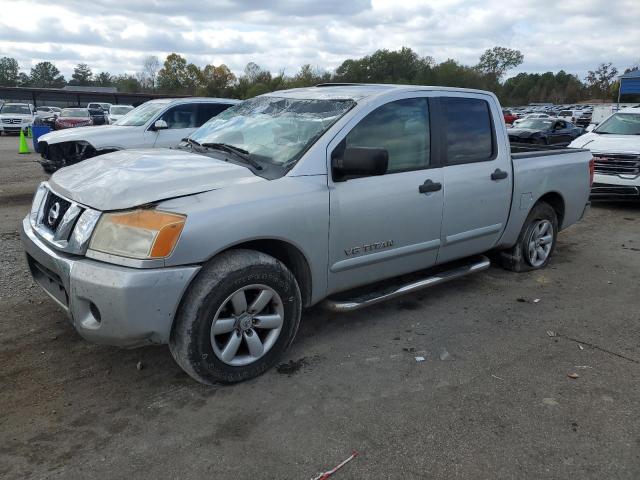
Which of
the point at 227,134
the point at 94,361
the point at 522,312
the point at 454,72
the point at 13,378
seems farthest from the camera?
the point at 454,72

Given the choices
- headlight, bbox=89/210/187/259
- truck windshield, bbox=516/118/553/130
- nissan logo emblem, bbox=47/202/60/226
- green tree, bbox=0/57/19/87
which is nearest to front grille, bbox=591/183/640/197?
headlight, bbox=89/210/187/259

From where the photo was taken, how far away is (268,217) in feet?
10.5

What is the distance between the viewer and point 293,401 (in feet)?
10.2

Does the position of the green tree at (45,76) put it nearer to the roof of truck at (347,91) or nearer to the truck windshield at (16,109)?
the truck windshield at (16,109)

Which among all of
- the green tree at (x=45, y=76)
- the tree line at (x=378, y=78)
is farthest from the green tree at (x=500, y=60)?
the green tree at (x=45, y=76)

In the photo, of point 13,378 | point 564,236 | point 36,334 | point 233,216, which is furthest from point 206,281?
point 564,236

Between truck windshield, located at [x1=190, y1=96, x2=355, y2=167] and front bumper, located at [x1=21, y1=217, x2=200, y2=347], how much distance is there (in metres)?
1.14

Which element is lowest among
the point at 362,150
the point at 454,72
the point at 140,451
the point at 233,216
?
the point at 140,451

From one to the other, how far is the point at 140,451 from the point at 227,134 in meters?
2.39

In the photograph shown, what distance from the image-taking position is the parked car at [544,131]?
18.5 metres

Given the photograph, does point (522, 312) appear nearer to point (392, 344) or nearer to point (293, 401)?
point (392, 344)

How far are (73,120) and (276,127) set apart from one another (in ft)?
78.2

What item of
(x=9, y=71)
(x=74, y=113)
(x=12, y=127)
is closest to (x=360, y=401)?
(x=74, y=113)

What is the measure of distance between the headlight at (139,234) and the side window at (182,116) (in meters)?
7.38
